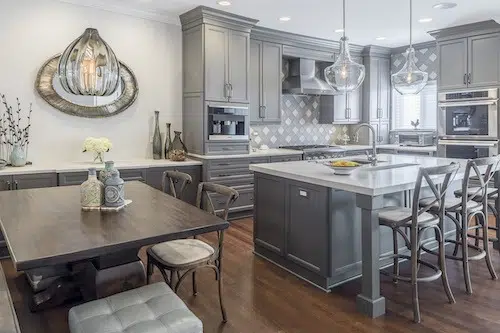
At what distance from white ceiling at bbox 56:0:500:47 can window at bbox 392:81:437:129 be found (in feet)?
4.25

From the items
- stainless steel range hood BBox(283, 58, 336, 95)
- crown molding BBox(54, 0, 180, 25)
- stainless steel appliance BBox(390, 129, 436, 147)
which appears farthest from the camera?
stainless steel appliance BBox(390, 129, 436, 147)

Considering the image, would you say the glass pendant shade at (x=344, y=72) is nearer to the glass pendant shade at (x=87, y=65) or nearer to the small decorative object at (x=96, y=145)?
the glass pendant shade at (x=87, y=65)

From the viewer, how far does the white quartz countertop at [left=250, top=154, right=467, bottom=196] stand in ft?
8.69

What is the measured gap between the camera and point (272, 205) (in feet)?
11.7

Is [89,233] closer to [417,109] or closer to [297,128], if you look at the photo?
[297,128]

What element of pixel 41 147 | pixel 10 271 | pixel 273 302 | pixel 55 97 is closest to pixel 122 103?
pixel 55 97

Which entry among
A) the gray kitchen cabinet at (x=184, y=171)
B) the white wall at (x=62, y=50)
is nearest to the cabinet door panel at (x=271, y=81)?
the white wall at (x=62, y=50)

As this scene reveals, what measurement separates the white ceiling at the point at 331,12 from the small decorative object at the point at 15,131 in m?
1.40

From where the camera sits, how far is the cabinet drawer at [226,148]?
5.06 metres

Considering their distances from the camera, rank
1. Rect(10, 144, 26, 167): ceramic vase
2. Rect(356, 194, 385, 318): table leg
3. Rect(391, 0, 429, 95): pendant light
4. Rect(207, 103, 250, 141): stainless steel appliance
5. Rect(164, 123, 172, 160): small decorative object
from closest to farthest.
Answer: Rect(356, 194, 385, 318): table leg, Rect(391, 0, 429, 95): pendant light, Rect(10, 144, 26, 167): ceramic vase, Rect(207, 103, 250, 141): stainless steel appliance, Rect(164, 123, 172, 160): small decorative object

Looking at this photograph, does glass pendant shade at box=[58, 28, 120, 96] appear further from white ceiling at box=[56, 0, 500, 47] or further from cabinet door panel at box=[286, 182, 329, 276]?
white ceiling at box=[56, 0, 500, 47]

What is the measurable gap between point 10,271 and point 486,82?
20.0 feet

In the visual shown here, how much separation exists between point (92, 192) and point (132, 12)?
3.17 metres

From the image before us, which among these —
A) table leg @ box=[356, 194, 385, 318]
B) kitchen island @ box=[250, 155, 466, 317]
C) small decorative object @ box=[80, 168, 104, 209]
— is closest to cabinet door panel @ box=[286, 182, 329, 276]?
kitchen island @ box=[250, 155, 466, 317]
